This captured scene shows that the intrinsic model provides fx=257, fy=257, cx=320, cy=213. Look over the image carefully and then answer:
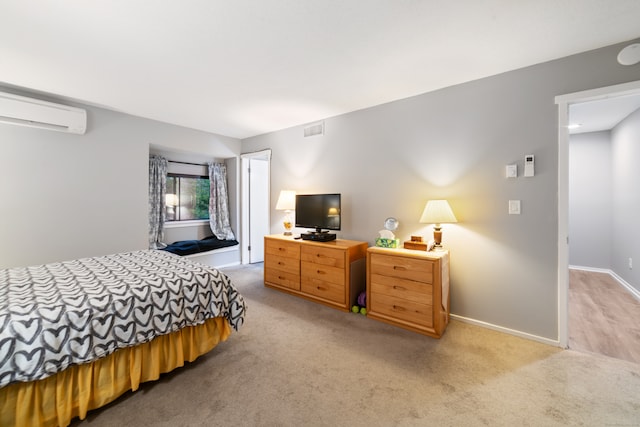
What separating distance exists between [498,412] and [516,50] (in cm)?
258

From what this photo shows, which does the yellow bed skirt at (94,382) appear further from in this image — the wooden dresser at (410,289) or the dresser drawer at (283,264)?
the wooden dresser at (410,289)

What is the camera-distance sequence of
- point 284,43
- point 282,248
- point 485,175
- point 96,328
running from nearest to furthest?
point 96,328
point 284,43
point 485,175
point 282,248

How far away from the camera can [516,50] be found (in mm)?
2051

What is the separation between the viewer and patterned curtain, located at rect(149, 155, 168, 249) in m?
4.12

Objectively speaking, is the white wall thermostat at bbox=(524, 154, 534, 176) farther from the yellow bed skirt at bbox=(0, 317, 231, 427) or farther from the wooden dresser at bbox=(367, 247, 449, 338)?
the yellow bed skirt at bbox=(0, 317, 231, 427)

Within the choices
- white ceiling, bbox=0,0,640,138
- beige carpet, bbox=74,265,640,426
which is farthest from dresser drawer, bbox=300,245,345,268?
white ceiling, bbox=0,0,640,138

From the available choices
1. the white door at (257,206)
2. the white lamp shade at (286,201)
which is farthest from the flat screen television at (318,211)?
the white door at (257,206)

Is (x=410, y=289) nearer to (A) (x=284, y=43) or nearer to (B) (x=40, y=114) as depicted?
(A) (x=284, y=43)

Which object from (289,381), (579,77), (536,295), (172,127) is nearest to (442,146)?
(579,77)

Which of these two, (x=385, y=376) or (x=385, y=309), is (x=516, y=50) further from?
(x=385, y=376)

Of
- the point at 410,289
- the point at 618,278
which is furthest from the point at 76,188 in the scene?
the point at 618,278

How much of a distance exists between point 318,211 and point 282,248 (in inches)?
28.4

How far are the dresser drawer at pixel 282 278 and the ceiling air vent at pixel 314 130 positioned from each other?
6.75 feet

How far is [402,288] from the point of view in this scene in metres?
2.53
